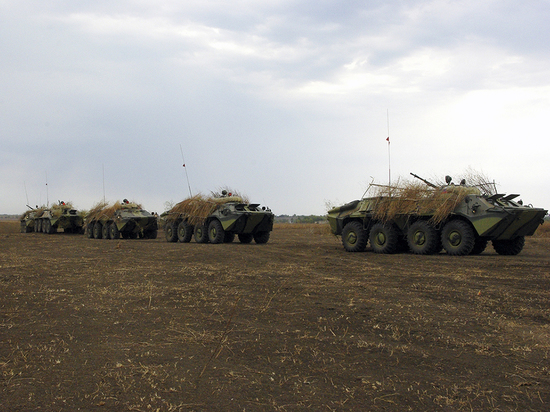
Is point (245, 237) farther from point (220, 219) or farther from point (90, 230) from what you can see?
point (90, 230)

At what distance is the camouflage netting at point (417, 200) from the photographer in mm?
13125

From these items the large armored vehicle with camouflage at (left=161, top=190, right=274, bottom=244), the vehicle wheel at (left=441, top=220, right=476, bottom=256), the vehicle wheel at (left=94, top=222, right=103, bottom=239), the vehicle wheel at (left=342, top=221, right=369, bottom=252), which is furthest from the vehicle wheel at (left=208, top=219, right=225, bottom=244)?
the vehicle wheel at (left=441, top=220, right=476, bottom=256)

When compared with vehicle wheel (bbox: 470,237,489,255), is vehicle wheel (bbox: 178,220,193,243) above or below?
above

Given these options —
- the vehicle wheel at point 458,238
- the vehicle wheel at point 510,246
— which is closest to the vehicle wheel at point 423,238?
the vehicle wheel at point 458,238

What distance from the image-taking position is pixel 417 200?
13.8 m

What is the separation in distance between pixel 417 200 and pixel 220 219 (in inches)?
305

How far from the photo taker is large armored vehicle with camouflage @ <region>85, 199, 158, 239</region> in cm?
2372

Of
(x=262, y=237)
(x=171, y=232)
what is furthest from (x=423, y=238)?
(x=171, y=232)

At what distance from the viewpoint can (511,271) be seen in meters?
9.80

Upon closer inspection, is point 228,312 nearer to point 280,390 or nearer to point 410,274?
point 280,390

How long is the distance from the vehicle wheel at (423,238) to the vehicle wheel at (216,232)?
24.5ft

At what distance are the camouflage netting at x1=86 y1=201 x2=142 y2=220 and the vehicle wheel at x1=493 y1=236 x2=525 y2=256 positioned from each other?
648 inches

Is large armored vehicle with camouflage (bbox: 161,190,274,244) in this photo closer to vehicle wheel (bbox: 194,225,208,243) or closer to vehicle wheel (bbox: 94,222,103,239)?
vehicle wheel (bbox: 194,225,208,243)

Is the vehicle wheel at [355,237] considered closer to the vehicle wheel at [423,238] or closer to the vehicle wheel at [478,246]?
the vehicle wheel at [423,238]
